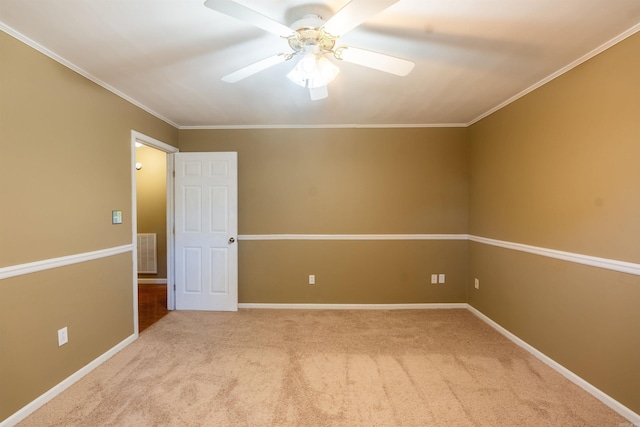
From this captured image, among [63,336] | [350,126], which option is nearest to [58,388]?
[63,336]

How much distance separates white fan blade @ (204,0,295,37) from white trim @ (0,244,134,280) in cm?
200

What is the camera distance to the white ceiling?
1.56 m

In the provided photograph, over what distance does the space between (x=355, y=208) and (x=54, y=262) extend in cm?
303

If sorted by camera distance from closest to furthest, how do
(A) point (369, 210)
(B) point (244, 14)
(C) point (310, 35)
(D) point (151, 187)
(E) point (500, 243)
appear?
(B) point (244, 14)
(C) point (310, 35)
(E) point (500, 243)
(A) point (369, 210)
(D) point (151, 187)

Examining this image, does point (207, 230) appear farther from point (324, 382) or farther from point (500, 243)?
point (500, 243)

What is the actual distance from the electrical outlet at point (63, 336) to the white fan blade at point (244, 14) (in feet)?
8.10

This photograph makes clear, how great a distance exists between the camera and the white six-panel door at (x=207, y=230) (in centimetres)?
369

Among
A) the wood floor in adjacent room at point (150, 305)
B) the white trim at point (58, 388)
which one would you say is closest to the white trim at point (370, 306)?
the wood floor in adjacent room at point (150, 305)

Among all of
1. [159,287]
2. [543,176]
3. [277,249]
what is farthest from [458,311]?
[159,287]

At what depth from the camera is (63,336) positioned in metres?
2.12

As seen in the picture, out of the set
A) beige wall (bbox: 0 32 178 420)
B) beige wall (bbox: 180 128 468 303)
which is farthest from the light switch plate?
beige wall (bbox: 180 128 468 303)

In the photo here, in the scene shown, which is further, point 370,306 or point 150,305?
point 150,305

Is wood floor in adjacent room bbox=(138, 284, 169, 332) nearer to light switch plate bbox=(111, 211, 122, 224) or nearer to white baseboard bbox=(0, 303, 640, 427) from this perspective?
white baseboard bbox=(0, 303, 640, 427)

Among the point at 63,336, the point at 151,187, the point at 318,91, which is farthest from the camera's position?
the point at 151,187
